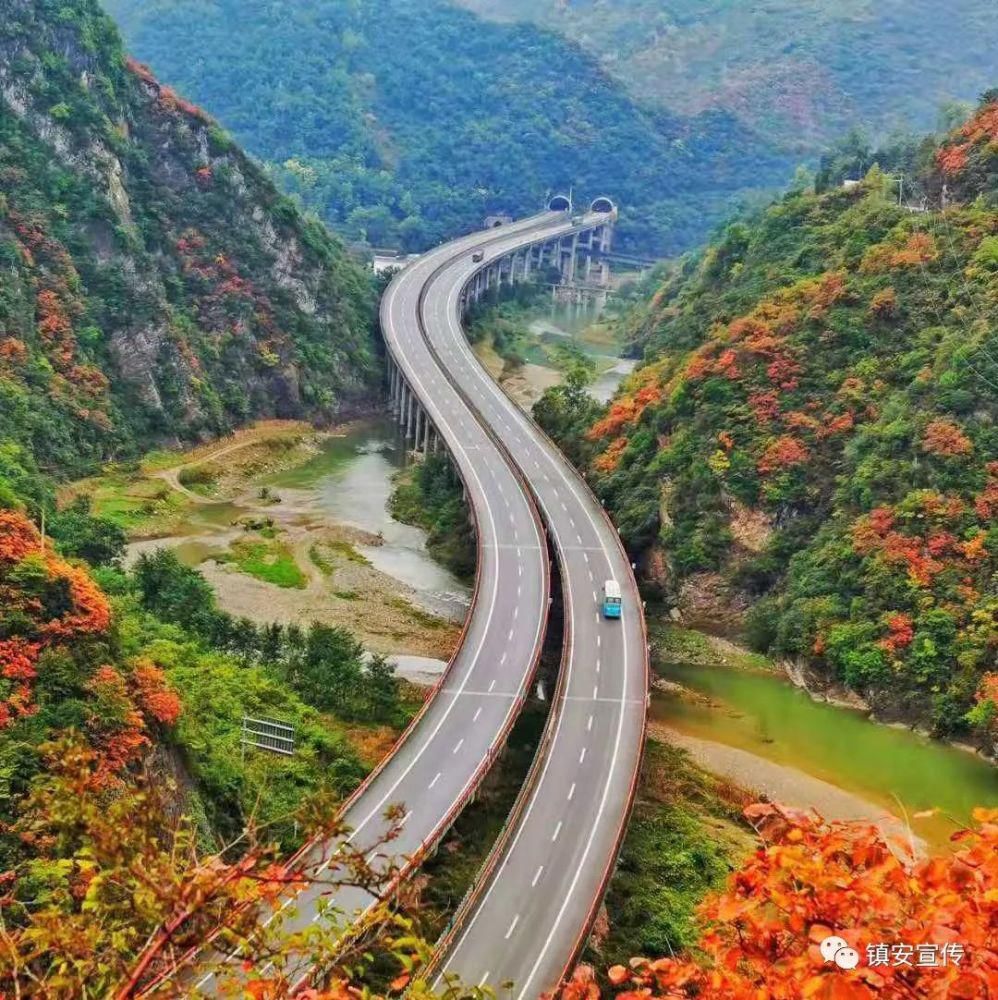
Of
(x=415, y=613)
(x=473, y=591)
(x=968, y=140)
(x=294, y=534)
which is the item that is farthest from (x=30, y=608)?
(x=968, y=140)

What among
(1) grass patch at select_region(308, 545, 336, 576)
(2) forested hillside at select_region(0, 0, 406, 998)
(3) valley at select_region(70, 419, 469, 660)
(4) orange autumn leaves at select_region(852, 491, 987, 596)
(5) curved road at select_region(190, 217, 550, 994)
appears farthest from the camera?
(1) grass patch at select_region(308, 545, 336, 576)

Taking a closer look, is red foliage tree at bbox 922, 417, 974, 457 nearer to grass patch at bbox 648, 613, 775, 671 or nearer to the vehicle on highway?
grass patch at bbox 648, 613, 775, 671

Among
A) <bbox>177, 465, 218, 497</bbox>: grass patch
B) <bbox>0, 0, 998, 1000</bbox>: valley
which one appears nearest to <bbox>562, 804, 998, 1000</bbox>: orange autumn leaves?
<bbox>0, 0, 998, 1000</bbox>: valley

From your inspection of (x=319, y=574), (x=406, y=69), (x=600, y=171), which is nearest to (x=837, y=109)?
(x=600, y=171)

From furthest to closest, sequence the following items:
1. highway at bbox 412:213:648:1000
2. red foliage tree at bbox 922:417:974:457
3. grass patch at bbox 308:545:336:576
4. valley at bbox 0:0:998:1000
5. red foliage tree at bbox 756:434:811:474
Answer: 1. grass patch at bbox 308:545:336:576
2. red foliage tree at bbox 756:434:811:474
3. red foliage tree at bbox 922:417:974:457
4. highway at bbox 412:213:648:1000
5. valley at bbox 0:0:998:1000

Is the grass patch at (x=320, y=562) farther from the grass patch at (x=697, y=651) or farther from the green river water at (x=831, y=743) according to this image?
the green river water at (x=831, y=743)

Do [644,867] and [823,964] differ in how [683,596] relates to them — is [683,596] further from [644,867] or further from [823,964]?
[823,964]

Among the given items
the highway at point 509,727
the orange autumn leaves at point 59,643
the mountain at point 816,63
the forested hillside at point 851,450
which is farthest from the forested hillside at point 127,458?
the mountain at point 816,63
